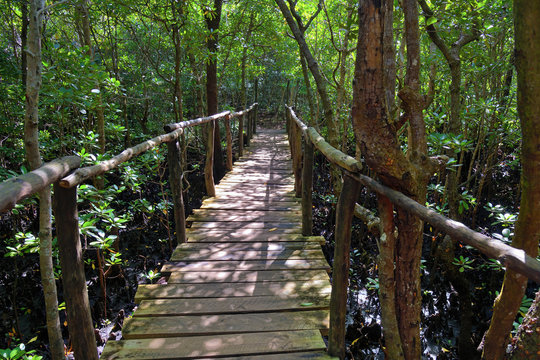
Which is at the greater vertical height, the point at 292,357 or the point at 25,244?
the point at 25,244

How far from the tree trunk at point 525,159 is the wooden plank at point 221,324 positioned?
96 centimetres

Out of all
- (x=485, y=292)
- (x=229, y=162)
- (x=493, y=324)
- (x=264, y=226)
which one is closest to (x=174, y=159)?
(x=264, y=226)

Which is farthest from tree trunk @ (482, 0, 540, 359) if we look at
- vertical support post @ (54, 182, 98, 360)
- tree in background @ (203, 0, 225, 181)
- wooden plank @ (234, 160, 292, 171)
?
wooden plank @ (234, 160, 292, 171)

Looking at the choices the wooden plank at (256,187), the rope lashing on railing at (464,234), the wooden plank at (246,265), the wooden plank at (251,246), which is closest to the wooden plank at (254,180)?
the wooden plank at (256,187)

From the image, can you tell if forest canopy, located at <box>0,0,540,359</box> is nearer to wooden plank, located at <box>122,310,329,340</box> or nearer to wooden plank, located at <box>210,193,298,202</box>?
wooden plank, located at <box>122,310,329,340</box>

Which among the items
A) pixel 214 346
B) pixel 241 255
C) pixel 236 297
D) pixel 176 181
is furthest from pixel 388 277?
pixel 176 181

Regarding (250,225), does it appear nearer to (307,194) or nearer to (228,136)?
(307,194)

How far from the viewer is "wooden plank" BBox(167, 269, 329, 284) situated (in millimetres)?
2652

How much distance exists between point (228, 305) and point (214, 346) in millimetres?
399

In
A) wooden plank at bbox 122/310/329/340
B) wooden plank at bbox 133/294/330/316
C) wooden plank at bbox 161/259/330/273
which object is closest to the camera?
wooden plank at bbox 122/310/329/340

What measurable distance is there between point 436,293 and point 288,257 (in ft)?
8.58

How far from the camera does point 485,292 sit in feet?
14.1

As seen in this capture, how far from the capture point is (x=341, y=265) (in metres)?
1.94

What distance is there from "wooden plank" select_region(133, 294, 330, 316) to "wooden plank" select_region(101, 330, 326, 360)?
9.3 inches
